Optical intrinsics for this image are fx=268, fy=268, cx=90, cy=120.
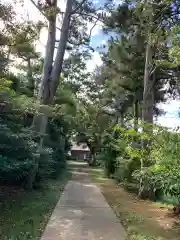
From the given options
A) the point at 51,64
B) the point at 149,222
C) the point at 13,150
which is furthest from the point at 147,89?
the point at 13,150

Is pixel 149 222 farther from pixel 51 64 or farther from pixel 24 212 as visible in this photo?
pixel 51 64

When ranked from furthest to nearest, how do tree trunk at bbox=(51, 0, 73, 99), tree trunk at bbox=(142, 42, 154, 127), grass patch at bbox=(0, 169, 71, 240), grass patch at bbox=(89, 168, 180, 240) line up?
tree trunk at bbox=(142, 42, 154, 127)
tree trunk at bbox=(51, 0, 73, 99)
grass patch at bbox=(89, 168, 180, 240)
grass patch at bbox=(0, 169, 71, 240)

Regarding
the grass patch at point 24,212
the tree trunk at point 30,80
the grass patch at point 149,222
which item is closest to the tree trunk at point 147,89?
the grass patch at point 149,222

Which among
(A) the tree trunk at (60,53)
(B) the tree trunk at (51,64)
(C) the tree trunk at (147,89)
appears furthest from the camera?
(C) the tree trunk at (147,89)

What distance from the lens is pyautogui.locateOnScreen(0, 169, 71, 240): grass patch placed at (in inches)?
200

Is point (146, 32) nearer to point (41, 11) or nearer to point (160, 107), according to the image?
point (41, 11)

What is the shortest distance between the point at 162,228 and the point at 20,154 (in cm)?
400

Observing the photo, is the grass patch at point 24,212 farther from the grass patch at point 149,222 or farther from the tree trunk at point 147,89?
the tree trunk at point 147,89

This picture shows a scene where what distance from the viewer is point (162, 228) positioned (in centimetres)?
621

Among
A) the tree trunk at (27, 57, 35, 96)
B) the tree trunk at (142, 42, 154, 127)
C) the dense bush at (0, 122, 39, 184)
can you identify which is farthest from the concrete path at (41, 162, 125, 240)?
the tree trunk at (27, 57, 35, 96)

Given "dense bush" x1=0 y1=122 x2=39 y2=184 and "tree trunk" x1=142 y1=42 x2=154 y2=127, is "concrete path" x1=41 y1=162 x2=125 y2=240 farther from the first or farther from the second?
"tree trunk" x1=142 y1=42 x2=154 y2=127

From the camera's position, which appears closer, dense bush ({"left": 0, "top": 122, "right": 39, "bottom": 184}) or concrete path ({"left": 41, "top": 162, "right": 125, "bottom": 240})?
concrete path ({"left": 41, "top": 162, "right": 125, "bottom": 240})

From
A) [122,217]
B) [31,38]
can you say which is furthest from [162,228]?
[31,38]

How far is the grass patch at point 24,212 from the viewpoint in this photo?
508 cm
